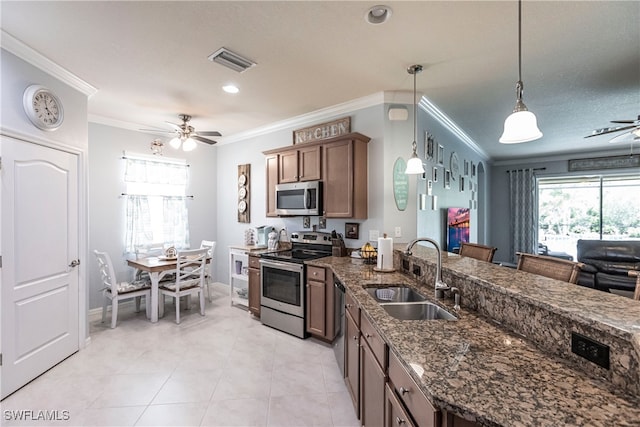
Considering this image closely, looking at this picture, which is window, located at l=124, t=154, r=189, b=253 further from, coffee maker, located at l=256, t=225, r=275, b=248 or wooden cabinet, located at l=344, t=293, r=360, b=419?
wooden cabinet, located at l=344, t=293, r=360, b=419

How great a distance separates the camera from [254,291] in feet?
12.4

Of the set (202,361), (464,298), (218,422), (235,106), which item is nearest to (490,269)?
(464,298)

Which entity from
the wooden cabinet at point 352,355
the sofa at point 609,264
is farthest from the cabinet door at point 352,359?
the sofa at point 609,264

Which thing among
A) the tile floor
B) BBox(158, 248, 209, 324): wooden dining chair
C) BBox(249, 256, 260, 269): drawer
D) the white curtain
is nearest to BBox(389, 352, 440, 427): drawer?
the tile floor

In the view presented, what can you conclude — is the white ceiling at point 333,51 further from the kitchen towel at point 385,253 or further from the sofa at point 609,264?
the sofa at point 609,264

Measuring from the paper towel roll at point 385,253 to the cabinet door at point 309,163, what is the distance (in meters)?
1.24

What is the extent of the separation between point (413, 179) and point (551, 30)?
1629mm

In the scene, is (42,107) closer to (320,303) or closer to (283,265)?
(283,265)

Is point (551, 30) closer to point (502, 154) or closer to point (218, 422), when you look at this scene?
point (218, 422)

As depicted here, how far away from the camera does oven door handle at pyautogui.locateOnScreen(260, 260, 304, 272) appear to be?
3.15 meters

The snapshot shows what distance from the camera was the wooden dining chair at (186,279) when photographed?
369 cm

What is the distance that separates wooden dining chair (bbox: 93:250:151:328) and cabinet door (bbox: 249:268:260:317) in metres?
1.35

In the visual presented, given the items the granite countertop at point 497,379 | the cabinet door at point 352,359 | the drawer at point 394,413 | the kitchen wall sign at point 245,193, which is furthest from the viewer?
the kitchen wall sign at point 245,193

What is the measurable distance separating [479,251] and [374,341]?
1.56 metres
